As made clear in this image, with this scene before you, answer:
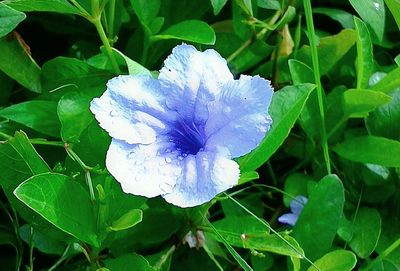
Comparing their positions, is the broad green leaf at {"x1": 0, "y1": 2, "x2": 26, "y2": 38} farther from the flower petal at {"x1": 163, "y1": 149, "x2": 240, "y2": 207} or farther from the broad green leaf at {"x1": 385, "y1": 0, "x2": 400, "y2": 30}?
the broad green leaf at {"x1": 385, "y1": 0, "x2": 400, "y2": 30}

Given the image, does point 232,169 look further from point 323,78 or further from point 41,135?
point 323,78

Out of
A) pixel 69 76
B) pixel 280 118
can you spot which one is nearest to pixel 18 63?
pixel 69 76

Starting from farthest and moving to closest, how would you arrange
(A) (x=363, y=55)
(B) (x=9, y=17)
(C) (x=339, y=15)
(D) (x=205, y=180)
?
(C) (x=339, y=15), (A) (x=363, y=55), (B) (x=9, y=17), (D) (x=205, y=180)

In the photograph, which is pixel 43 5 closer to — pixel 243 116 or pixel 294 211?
pixel 243 116

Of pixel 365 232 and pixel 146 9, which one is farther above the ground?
pixel 146 9

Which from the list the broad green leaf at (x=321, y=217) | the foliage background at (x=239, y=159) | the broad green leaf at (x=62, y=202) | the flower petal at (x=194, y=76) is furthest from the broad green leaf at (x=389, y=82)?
the broad green leaf at (x=62, y=202)

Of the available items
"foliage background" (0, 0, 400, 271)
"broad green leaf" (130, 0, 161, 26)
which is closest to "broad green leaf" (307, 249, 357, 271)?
"foliage background" (0, 0, 400, 271)

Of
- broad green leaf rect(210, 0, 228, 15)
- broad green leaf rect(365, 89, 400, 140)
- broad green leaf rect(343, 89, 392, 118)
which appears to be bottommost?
broad green leaf rect(365, 89, 400, 140)
